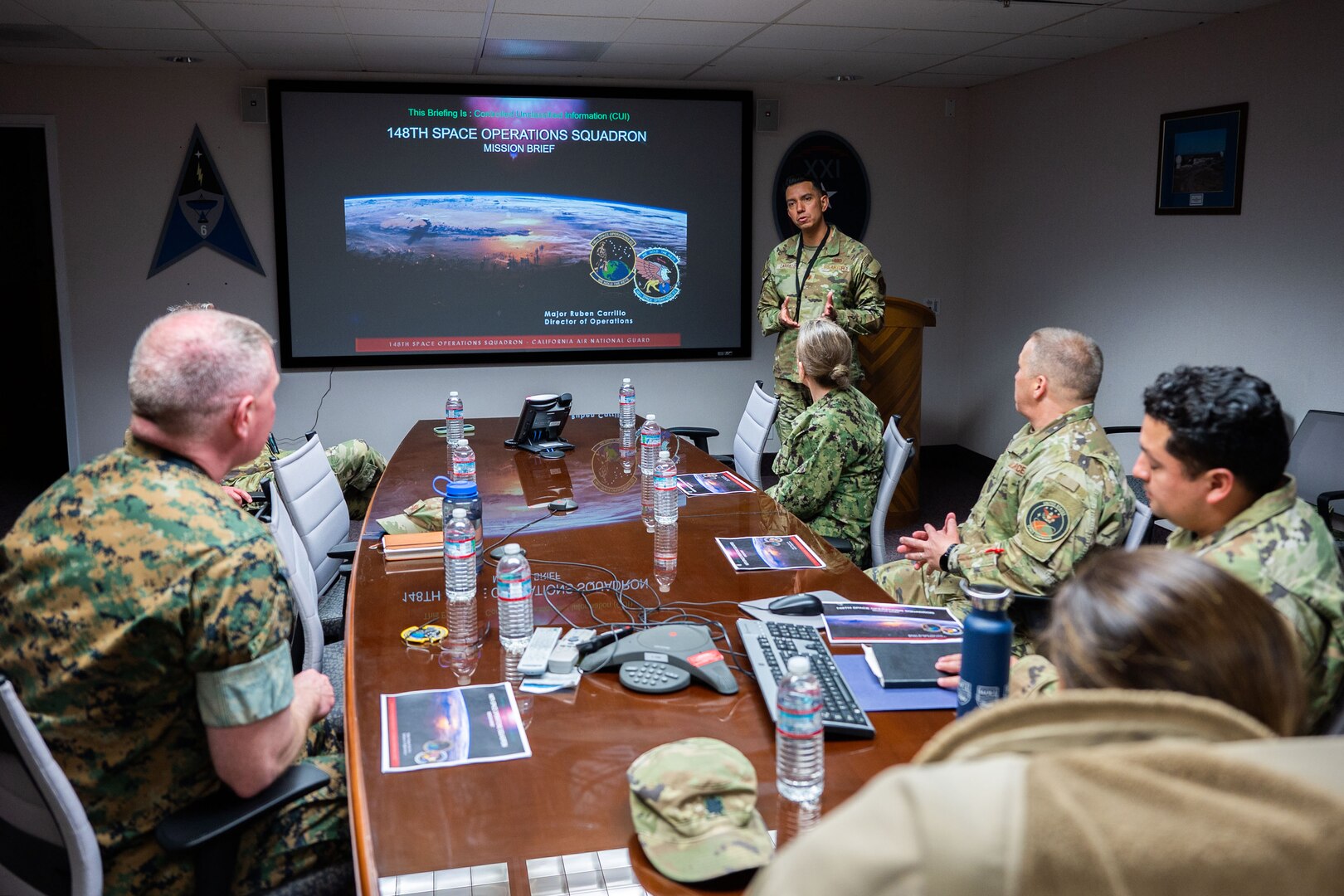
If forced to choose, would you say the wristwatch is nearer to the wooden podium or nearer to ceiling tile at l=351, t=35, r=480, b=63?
the wooden podium

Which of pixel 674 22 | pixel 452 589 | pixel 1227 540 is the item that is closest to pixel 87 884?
pixel 452 589

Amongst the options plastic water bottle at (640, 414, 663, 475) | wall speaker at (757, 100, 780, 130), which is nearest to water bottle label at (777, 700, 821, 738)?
plastic water bottle at (640, 414, 663, 475)

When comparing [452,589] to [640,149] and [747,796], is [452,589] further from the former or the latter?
[640,149]

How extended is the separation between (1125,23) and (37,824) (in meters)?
5.23

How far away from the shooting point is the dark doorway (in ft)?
21.3

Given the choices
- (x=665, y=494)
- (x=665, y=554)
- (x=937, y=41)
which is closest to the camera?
(x=665, y=554)

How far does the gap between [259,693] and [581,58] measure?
4.93 metres

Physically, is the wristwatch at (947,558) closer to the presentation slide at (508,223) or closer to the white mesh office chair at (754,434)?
the white mesh office chair at (754,434)

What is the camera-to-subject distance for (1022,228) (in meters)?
6.35

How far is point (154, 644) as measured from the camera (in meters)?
1.42

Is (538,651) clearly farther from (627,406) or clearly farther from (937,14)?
(937,14)

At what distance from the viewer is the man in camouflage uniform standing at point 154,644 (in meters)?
1.41

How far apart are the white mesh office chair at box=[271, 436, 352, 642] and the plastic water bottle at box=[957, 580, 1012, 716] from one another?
1.84m

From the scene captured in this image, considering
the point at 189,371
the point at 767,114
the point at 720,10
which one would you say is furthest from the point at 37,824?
the point at 767,114
